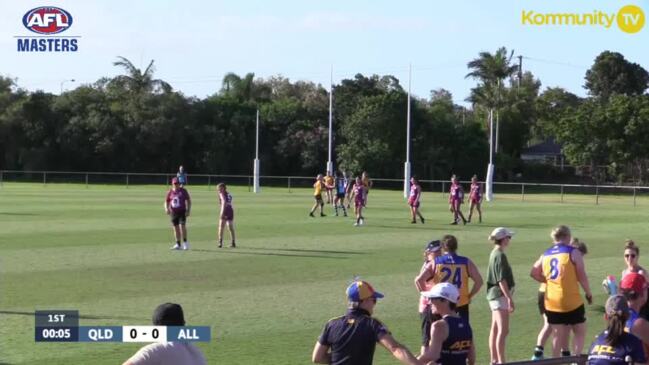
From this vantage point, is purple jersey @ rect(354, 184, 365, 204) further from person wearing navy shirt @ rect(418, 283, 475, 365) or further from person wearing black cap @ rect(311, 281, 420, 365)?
person wearing black cap @ rect(311, 281, 420, 365)

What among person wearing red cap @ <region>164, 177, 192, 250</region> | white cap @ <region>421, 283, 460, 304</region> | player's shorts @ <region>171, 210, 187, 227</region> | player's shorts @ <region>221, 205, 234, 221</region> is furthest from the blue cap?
player's shorts @ <region>221, 205, 234, 221</region>

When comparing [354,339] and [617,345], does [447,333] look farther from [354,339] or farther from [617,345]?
[617,345]

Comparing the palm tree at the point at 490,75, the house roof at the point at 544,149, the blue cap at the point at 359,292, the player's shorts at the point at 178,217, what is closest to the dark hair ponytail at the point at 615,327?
the blue cap at the point at 359,292

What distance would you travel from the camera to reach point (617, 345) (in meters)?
6.27

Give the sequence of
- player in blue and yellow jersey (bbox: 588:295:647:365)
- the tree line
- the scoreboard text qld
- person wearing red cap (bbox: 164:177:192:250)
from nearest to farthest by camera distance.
→ player in blue and yellow jersey (bbox: 588:295:647:365) → the scoreboard text qld → person wearing red cap (bbox: 164:177:192:250) → the tree line

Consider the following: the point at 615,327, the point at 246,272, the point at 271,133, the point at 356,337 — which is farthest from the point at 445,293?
the point at 271,133

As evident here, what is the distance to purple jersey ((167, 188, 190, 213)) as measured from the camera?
2120 centimetres

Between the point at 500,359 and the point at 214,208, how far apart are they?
92.0 ft

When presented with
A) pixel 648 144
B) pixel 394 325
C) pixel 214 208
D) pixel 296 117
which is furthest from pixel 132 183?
pixel 394 325

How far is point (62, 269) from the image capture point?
17.0 metres

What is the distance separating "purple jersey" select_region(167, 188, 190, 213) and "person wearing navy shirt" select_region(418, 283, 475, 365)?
49.9ft

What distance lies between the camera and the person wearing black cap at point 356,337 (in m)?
6.12

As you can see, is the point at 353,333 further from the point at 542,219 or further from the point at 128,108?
the point at 128,108

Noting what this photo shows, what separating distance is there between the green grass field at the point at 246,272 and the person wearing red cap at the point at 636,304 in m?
3.06
